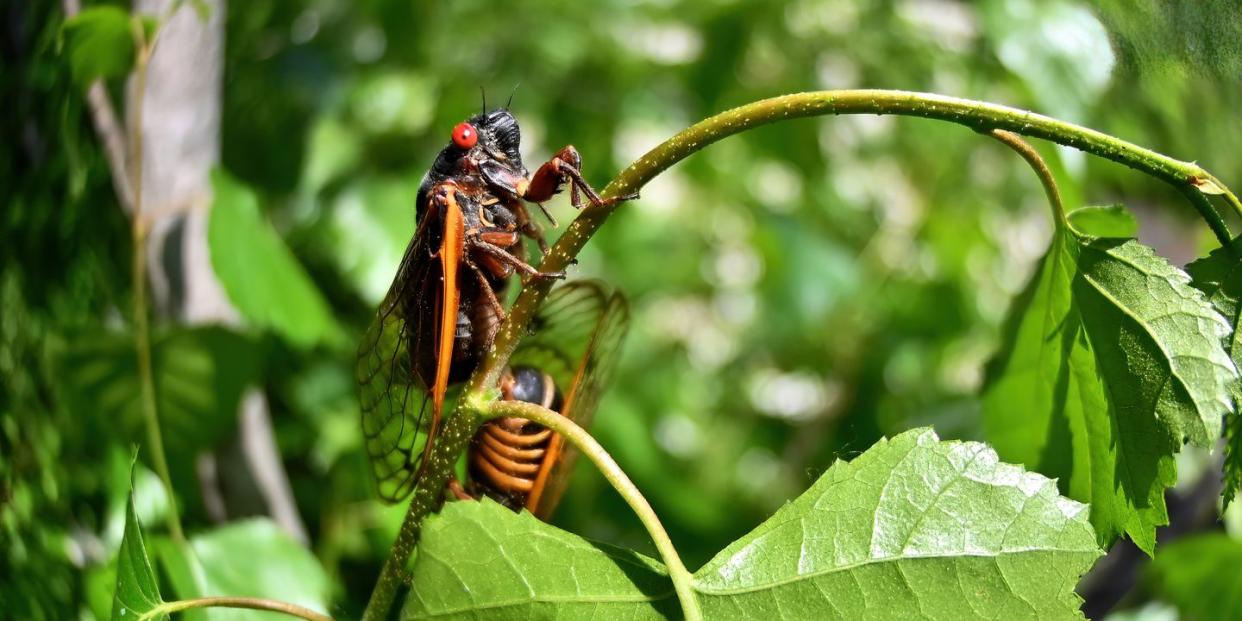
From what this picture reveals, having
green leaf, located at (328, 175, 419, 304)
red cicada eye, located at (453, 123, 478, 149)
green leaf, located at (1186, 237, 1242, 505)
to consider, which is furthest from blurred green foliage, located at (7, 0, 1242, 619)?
red cicada eye, located at (453, 123, 478, 149)

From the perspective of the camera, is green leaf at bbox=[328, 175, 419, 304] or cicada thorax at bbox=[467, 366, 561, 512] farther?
green leaf at bbox=[328, 175, 419, 304]

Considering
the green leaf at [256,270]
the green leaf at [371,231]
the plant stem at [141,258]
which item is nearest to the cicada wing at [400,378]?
the plant stem at [141,258]

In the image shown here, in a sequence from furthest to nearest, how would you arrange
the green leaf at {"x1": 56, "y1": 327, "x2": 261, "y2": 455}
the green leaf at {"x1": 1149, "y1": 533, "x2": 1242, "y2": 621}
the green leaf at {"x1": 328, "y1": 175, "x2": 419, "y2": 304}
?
the green leaf at {"x1": 328, "y1": 175, "x2": 419, "y2": 304}, the green leaf at {"x1": 1149, "y1": 533, "x2": 1242, "y2": 621}, the green leaf at {"x1": 56, "y1": 327, "x2": 261, "y2": 455}

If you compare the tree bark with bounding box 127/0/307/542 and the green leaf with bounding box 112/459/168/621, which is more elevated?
the tree bark with bounding box 127/0/307/542

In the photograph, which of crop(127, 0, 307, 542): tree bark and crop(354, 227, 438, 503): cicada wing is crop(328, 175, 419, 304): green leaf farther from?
crop(354, 227, 438, 503): cicada wing

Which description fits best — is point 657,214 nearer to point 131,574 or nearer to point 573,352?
point 573,352

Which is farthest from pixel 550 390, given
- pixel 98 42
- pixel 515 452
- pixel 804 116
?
pixel 98 42
